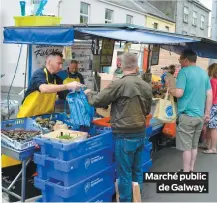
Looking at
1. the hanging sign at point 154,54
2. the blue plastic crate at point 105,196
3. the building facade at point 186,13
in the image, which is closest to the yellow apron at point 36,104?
the blue plastic crate at point 105,196

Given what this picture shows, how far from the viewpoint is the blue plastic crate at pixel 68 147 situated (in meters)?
3.21

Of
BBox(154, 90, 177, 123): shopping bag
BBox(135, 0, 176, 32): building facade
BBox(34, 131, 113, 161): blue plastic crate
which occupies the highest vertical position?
BBox(135, 0, 176, 32): building facade

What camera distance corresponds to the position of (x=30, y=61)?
5.57 m

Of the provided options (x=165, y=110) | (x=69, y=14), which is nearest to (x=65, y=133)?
(x=165, y=110)

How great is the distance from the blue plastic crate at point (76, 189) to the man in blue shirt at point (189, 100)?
4.44ft

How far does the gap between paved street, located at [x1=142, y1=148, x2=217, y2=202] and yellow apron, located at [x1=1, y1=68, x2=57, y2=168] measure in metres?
1.92

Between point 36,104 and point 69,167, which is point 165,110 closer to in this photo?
point 36,104

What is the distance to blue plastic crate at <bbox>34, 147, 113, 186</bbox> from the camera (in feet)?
10.6

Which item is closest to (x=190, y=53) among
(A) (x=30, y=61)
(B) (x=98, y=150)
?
(B) (x=98, y=150)

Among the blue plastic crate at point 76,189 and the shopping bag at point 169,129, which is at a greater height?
the shopping bag at point 169,129

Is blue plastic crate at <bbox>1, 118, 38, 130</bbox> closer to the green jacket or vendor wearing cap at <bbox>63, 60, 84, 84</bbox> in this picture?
the green jacket

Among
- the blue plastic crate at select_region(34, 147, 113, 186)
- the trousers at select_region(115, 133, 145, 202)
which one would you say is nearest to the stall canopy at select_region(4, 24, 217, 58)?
the trousers at select_region(115, 133, 145, 202)

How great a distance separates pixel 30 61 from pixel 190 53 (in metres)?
2.82

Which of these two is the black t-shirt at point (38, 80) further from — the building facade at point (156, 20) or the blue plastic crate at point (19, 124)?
the building facade at point (156, 20)
